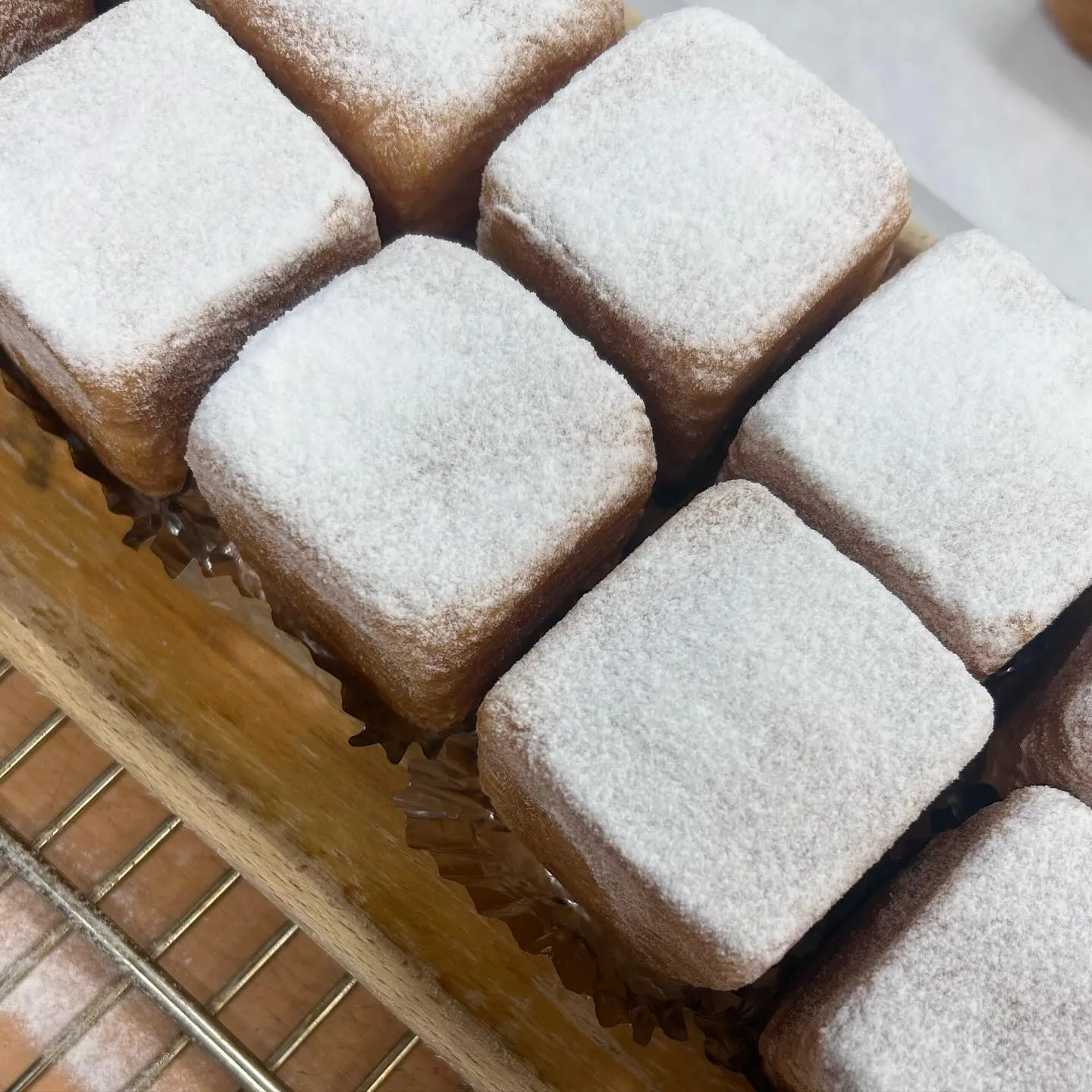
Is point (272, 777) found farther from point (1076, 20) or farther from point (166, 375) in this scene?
point (1076, 20)

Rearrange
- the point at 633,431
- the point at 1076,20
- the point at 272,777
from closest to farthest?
the point at 633,431 < the point at 272,777 < the point at 1076,20

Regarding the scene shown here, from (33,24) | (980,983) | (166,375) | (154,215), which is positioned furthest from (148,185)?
(980,983)

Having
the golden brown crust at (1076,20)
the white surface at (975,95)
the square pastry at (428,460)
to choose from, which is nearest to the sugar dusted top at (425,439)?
the square pastry at (428,460)

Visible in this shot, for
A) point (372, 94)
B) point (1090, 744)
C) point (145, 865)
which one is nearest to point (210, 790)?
point (145, 865)

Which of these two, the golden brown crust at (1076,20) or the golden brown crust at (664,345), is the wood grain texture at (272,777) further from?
the golden brown crust at (1076,20)

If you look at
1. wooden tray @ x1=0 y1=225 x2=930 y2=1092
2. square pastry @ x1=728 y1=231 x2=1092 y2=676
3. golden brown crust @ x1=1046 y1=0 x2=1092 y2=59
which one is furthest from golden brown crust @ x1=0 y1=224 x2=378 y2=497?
golden brown crust @ x1=1046 y1=0 x2=1092 y2=59

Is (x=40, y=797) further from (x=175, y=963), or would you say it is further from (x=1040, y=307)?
(x=1040, y=307)

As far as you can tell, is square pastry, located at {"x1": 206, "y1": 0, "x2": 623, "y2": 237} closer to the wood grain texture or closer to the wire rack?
the wood grain texture
